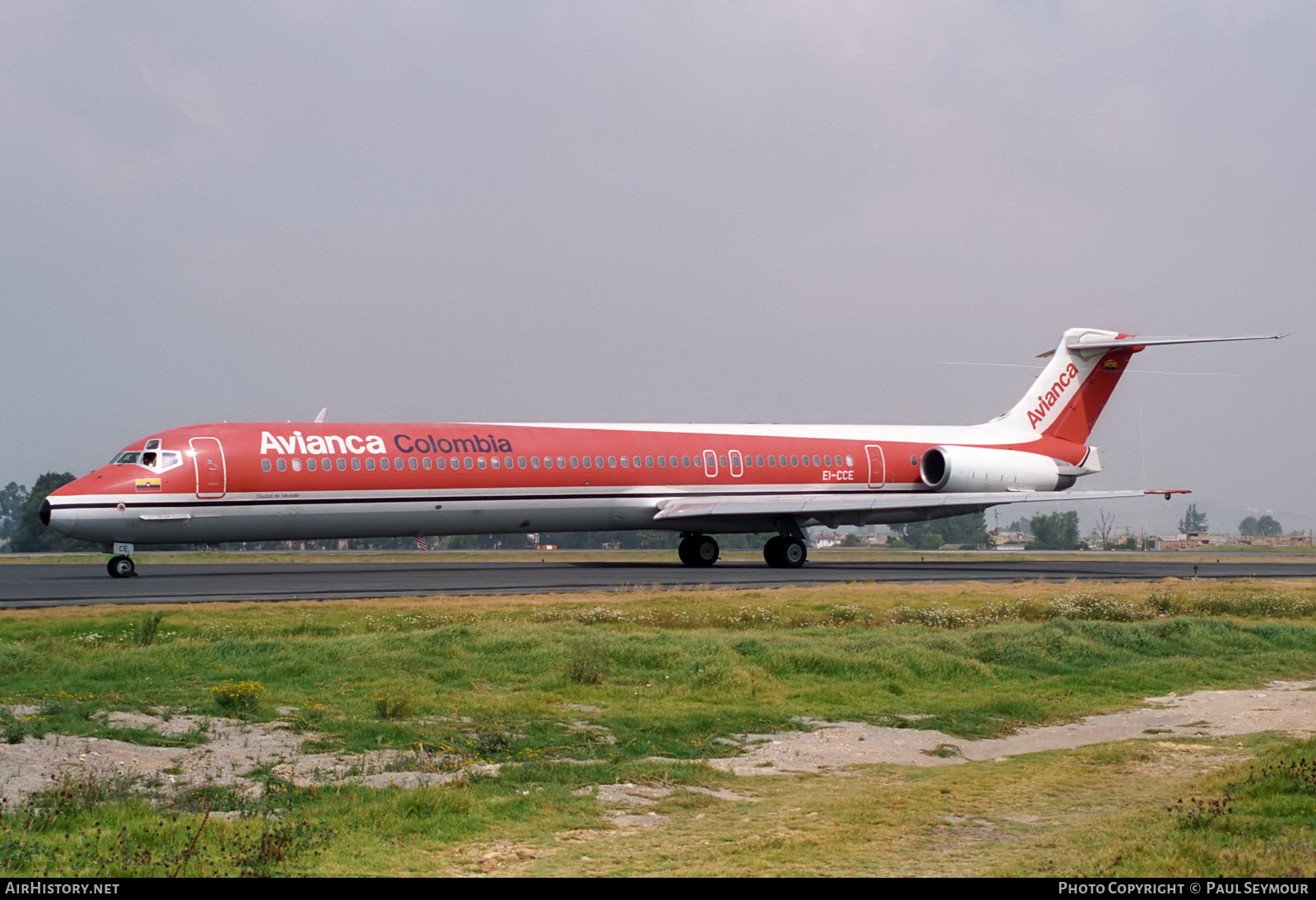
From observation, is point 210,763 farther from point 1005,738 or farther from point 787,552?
point 787,552

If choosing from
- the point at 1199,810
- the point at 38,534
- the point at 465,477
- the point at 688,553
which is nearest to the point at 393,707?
the point at 1199,810

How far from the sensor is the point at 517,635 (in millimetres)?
18703

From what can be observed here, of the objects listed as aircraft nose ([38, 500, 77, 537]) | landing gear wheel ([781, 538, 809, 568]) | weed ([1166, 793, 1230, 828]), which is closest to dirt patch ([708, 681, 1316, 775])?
weed ([1166, 793, 1230, 828])

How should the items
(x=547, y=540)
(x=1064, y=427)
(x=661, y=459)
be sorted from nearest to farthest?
(x=661, y=459)
(x=1064, y=427)
(x=547, y=540)

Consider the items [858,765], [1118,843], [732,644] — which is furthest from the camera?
[732,644]

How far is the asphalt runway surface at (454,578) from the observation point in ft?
86.8

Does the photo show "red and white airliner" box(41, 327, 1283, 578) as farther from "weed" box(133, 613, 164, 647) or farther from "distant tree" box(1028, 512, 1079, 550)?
"distant tree" box(1028, 512, 1079, 550)

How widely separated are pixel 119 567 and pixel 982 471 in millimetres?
28115

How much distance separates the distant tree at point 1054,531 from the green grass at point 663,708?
148563mm

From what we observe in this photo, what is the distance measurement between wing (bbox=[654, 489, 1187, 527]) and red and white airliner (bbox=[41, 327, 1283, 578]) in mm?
73

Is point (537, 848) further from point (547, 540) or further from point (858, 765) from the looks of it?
point (547, 540)
